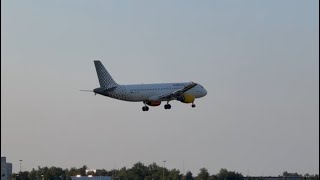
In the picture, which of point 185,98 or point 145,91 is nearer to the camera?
point 145,91

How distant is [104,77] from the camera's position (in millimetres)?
190500

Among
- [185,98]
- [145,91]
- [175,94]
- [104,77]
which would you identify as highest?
[104,77]

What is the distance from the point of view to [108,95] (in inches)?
7347

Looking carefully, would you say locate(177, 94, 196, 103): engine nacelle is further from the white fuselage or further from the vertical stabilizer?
the vertical stabilizer

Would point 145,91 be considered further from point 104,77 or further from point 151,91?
point 104,77

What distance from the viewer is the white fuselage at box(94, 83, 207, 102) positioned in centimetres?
18788

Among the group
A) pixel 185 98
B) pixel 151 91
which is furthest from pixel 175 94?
pixel 151 91

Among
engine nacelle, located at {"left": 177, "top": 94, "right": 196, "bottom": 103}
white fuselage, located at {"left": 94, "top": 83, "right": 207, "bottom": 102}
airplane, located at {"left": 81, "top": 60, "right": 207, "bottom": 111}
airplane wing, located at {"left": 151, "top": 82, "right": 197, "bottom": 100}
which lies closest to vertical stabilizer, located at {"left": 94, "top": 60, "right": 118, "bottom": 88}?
airplane, located at {"left": 81, "top": 60, "right": 207, "bottom": 111}

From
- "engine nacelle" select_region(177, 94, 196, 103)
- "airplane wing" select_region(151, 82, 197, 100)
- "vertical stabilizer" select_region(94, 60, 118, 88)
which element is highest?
"vertical stabilizer" select_region(94, 60, 118, 88)

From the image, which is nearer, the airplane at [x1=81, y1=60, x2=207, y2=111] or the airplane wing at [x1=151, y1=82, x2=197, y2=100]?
the airplane at [x1=81, y1=60, x2=207, y2=111]

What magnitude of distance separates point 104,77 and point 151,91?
7.93 m

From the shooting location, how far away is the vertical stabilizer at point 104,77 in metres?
188

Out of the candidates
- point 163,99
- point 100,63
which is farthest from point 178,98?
point 100,63

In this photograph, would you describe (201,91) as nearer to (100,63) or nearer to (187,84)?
(187,84)
